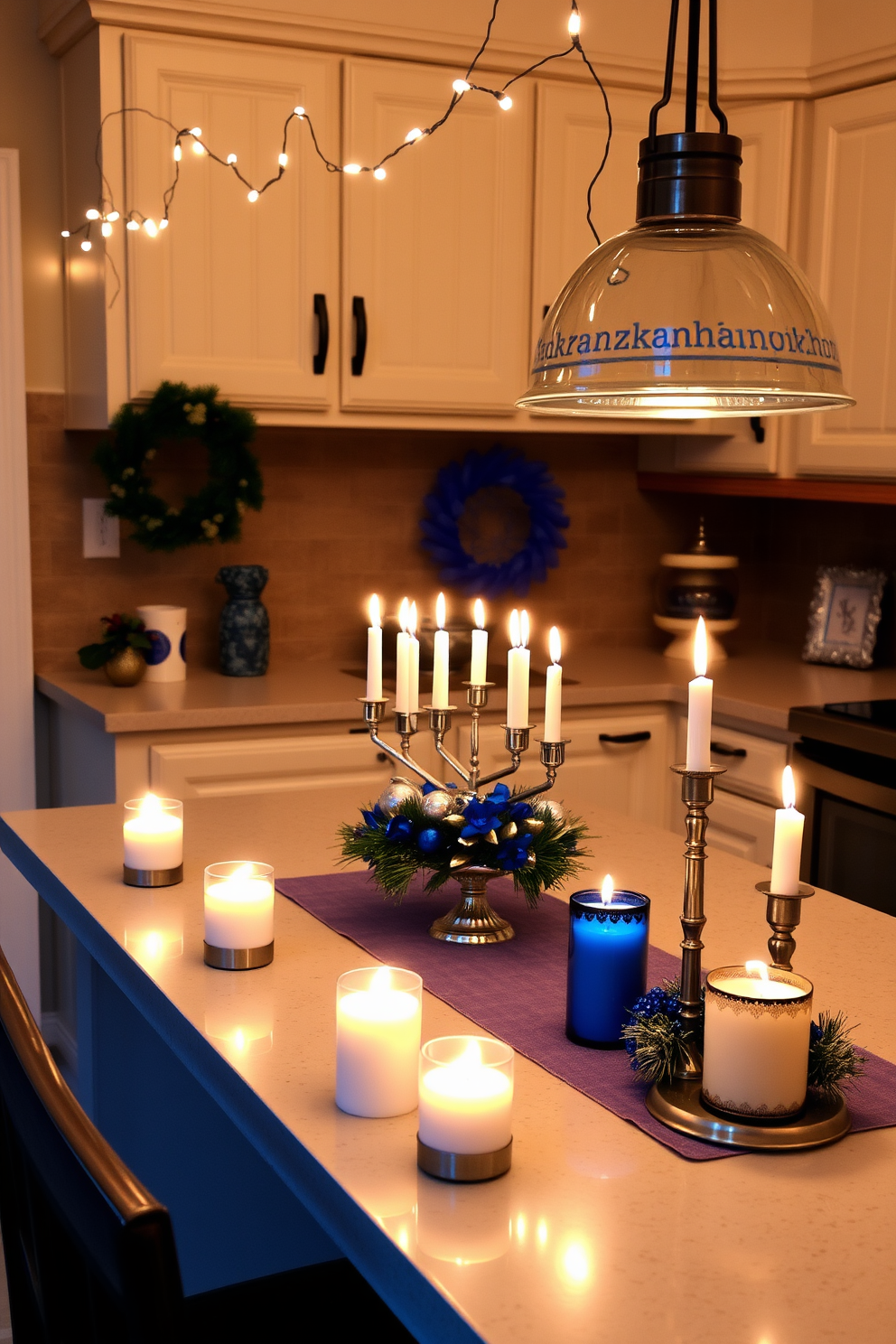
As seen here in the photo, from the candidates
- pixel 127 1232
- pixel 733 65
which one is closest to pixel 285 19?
pixel 733 65

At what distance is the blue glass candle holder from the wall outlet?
2339 millimetres

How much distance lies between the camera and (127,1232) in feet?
2.32

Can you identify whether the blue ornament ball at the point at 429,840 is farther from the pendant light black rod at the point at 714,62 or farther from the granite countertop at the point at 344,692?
the granite countertop at the point at 344,692

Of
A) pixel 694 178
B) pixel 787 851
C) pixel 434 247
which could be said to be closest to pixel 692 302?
pixel 694 178

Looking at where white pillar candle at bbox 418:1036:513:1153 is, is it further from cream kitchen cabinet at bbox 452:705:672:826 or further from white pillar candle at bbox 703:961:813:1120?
cream kitchen cabinet at bbox 452:705:672:826

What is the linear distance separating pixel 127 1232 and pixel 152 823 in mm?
1070

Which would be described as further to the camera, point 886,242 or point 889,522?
point 889,522

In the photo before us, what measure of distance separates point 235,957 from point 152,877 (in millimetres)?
317

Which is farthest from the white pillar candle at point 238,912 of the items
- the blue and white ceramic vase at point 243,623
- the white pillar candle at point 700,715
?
the blue and white ceramic vase at point 243,623

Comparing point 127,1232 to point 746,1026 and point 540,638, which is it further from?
point 540,638

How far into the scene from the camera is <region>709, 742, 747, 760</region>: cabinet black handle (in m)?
3.16

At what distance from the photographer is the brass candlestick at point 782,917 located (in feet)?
3.62

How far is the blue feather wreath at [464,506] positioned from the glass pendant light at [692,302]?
243 centimetres

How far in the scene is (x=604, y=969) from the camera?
1.26m
